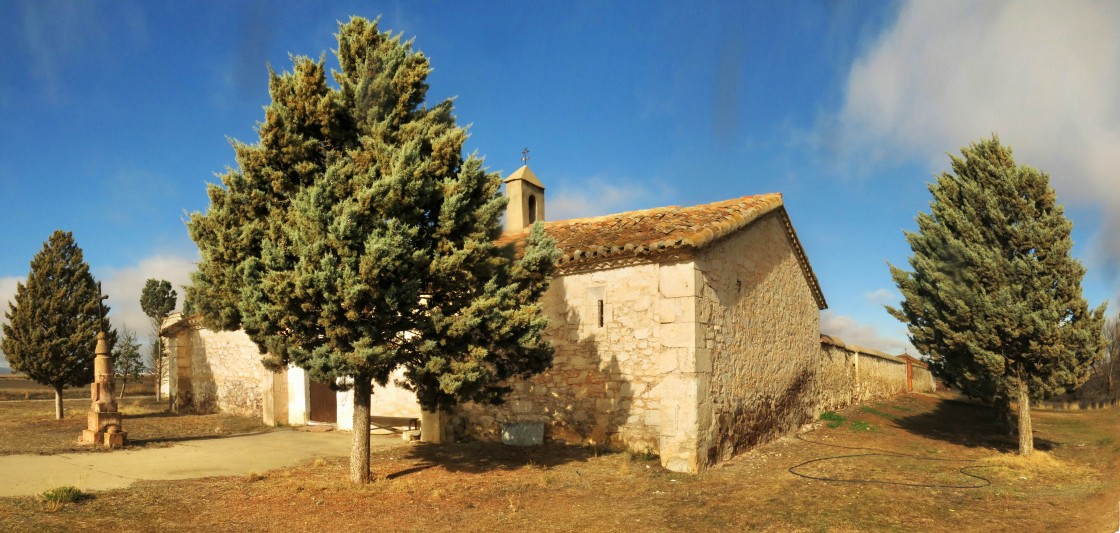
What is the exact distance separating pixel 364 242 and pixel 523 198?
912 cm

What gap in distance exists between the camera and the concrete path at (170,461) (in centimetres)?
903

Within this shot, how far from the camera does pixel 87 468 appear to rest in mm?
10070

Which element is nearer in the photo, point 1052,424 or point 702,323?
point 702,323

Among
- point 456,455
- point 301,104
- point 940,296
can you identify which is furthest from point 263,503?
point 940,296

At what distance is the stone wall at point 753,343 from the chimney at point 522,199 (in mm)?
5895

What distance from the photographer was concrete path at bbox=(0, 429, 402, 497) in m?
9.03

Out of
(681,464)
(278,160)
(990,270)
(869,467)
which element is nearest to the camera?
(278,160)

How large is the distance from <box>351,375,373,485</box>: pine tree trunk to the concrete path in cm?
235

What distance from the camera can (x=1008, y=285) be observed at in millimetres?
11586

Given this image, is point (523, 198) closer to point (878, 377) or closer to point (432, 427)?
point (432, 427)

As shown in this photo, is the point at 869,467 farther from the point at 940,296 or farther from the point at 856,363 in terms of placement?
the point at 856,363

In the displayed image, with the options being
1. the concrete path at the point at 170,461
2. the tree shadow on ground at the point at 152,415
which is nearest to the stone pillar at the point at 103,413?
the concrete path at the point at 170,461

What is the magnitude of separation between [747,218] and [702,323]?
8.96 feet

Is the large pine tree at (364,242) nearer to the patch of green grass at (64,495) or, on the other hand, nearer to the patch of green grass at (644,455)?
the patch of green grass at (64,495)
